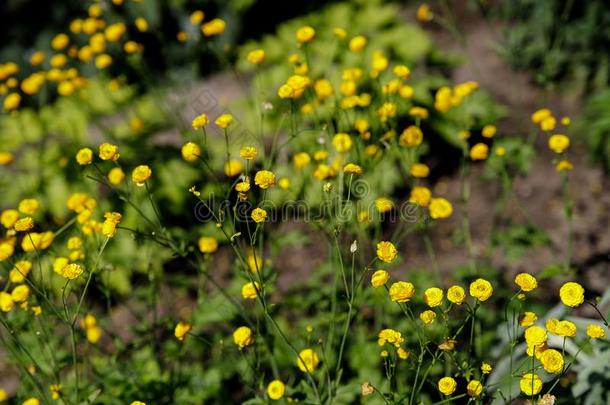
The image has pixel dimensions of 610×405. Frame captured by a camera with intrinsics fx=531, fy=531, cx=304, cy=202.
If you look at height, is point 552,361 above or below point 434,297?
below

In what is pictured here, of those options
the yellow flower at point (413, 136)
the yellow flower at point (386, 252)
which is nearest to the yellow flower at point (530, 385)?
the yellow flower at point (386, 252)

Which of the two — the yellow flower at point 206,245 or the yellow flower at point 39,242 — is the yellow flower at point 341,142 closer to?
the yellow flower at point 206,245

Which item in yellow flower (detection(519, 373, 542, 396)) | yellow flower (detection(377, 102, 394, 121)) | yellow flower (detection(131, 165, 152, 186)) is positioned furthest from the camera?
yellow flower (detection(377, 102, 394, 121))

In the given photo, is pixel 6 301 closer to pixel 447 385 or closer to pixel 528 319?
pixel 447 385

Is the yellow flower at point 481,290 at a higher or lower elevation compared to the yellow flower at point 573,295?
higher

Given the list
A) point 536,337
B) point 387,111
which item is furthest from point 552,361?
point 387,111

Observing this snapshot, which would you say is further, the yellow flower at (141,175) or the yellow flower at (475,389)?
the yellow flower at (141,175)

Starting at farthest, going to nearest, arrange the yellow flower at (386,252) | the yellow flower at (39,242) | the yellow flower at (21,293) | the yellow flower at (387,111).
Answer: the yellow flower at (387,111), the yellow flower at (39,242), the yellow flower at (21,293), the yellow flower at (386,252)

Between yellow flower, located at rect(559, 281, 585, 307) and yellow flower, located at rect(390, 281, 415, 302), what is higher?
yellow flower, located at rect(390, 281, 415, 302)

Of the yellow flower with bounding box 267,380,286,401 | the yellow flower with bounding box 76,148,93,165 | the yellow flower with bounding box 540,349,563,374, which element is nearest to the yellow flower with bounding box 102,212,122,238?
the yellow flower with bounding box 76,148,93,165

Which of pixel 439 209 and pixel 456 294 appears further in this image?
pixel 439 209

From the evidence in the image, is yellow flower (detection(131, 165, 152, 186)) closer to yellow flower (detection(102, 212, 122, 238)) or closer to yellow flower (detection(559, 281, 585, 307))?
yellow flower (detection(102, 212, 122, 238))

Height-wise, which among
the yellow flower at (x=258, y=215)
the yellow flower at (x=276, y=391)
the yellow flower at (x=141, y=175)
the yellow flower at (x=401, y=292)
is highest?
the yellow flower at (x=141, y=175)

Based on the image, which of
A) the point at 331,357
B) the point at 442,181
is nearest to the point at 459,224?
the point at 442,181
